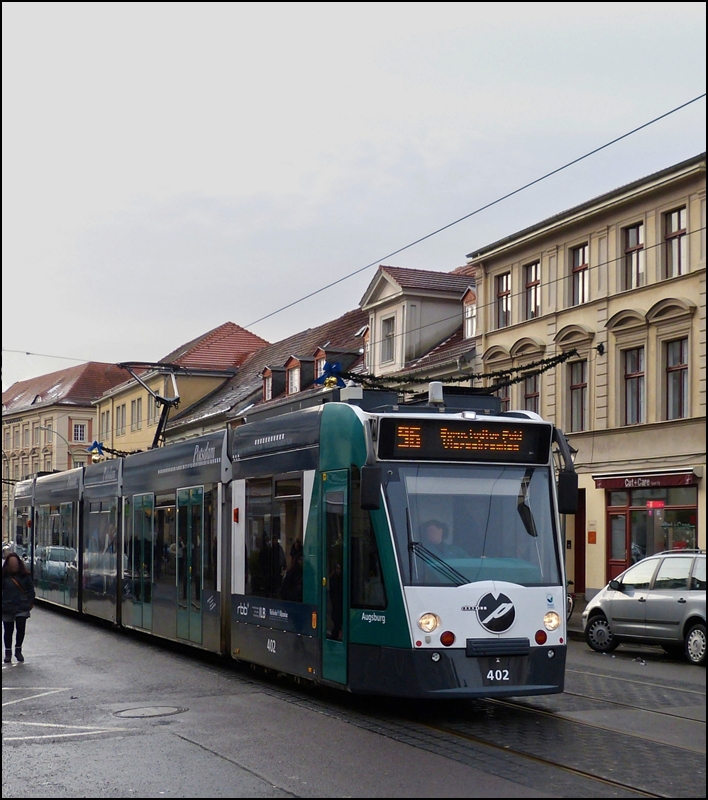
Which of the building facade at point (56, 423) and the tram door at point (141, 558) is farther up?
the building facade at point (56, 423)

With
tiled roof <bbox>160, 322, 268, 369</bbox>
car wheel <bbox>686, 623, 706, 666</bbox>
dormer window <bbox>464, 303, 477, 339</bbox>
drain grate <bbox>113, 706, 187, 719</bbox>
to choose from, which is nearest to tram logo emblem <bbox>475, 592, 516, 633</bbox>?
drain grate <bbox>113, 706, 187, 719</bbox>

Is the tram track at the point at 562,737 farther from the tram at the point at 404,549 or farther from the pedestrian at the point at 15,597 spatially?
the pedestrian at the point at 15,597

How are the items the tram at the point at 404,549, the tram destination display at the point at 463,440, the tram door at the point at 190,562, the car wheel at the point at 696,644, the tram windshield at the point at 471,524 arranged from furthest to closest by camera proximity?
the car wheel at the point at 696,644, the tram door at the point at 190,562, the tram destination display at the point at 463,440, the tram windshield at the point at 471,524, the tram at the point at 404,549

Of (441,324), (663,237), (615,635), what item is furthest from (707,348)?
(441,324)

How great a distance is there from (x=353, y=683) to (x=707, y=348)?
18.9m

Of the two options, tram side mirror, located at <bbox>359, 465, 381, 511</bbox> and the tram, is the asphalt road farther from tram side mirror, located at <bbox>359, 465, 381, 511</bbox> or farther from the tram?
tram side mirror, located at <bbox>359, 465, 381, 511</bbox>

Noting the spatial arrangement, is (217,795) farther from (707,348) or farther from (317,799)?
(707,348)

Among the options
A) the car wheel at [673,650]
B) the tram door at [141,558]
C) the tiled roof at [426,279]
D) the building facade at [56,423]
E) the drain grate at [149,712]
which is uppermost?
the tiled roof at [426,279]

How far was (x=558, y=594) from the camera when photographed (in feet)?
37.2

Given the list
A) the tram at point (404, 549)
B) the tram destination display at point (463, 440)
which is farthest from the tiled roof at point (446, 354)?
the tram destination display at point (463, 440)

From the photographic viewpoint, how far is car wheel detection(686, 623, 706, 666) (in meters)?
17.7

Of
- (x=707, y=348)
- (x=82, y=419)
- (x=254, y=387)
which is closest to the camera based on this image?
(x=707, y=348)

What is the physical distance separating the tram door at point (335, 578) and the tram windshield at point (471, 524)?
74cm

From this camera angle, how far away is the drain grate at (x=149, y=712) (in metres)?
11.6
